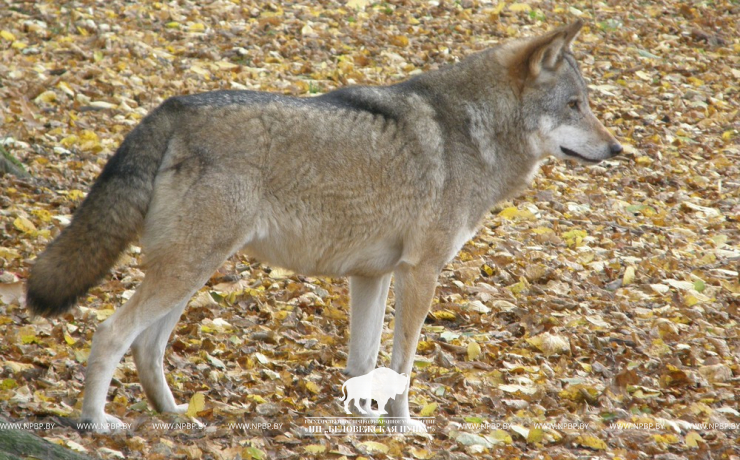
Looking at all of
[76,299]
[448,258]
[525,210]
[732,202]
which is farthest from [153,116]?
[732,202]

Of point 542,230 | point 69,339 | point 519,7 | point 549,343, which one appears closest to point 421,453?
point 549,343

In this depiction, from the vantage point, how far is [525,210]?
8273mm

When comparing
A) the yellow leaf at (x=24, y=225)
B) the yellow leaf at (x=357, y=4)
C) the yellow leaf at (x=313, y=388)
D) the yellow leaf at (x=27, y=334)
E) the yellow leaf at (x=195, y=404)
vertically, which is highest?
the yellow leaf at (x=357, y=4)

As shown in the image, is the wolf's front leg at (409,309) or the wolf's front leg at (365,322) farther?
the wolf's front leg at (365,322)

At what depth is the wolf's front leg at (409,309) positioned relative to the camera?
15.7 feet

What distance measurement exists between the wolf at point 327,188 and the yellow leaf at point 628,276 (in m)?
2.13

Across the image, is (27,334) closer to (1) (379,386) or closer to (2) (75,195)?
(2) (75,195)

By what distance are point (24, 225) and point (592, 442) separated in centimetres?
449

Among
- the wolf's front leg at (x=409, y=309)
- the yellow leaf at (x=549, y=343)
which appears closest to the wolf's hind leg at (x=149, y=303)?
the wolf's front leg at (x=409, y=309)

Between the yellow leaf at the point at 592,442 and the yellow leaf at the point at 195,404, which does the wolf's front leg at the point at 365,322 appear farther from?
the yellow leaf at the point at 592,442

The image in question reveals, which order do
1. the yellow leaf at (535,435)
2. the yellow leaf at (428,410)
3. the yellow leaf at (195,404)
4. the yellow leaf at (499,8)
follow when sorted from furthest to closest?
the yellow leaf at (499,8) → the yellow leaf at (428,410) → the yellow leaf at (535,435) → the yellow leaf at (195,404)

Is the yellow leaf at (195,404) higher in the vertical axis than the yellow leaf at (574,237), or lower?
lower

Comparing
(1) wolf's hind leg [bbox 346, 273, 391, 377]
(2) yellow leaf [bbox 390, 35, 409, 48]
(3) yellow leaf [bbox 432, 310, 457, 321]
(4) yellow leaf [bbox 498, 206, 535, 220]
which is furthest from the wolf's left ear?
(2) yellow leaf [bbox 390, 35, 409, 48]

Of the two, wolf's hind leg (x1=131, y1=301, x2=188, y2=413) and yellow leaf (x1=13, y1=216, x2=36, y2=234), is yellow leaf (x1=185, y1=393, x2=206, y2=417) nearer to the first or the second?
wolf's hind leg (x1=131, y1=301, x2=188, y2=413)
